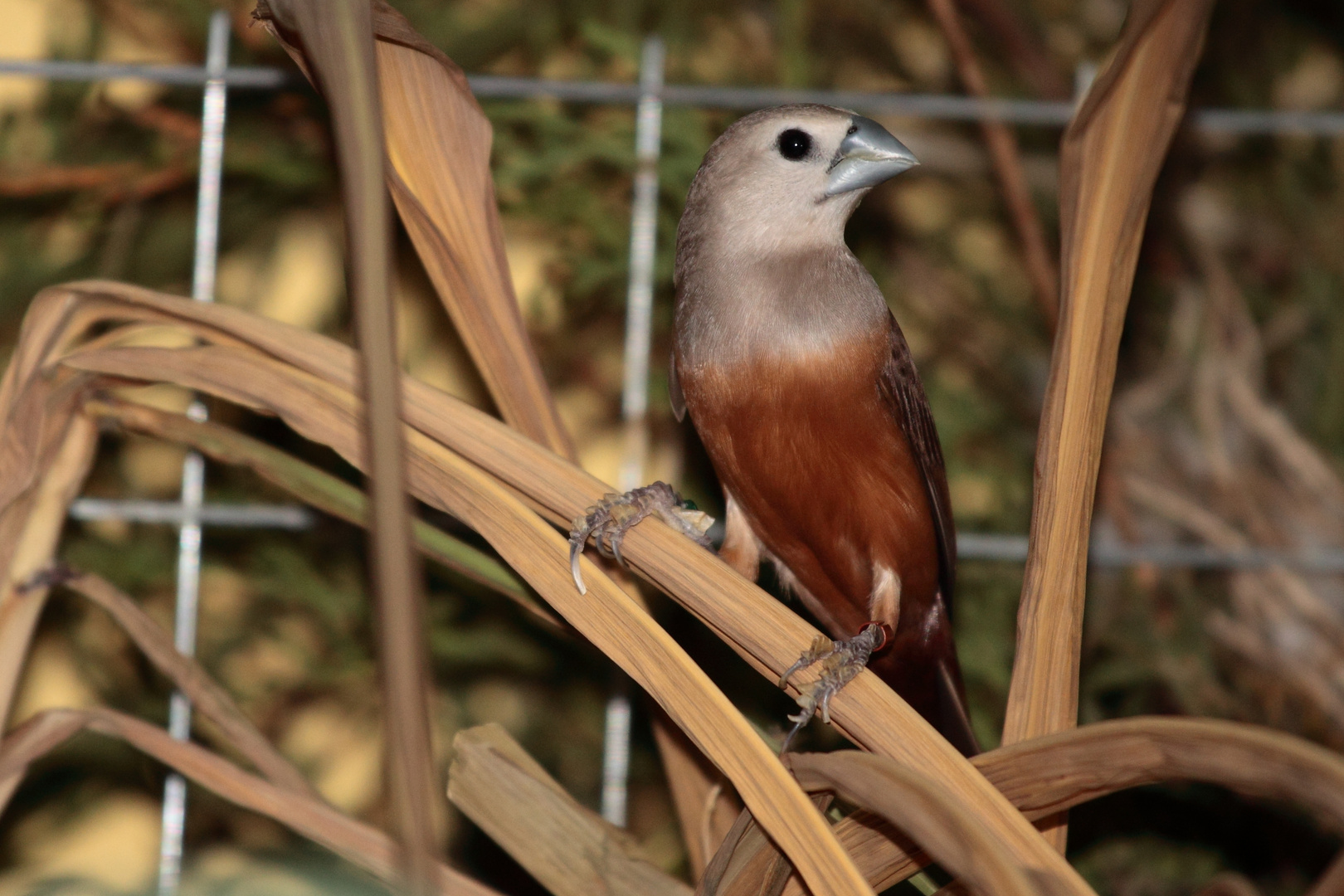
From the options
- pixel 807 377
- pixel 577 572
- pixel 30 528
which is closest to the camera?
pixel 577 572

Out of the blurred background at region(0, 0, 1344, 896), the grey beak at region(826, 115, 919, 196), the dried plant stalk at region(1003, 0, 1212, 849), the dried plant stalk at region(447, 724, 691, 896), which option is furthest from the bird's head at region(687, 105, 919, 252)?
the dried plant stalk at region(447, 724, 691, 896)

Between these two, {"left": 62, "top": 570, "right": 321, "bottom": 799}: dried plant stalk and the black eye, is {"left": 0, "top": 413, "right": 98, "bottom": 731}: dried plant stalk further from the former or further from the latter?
the black eye

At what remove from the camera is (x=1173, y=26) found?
0.77 m

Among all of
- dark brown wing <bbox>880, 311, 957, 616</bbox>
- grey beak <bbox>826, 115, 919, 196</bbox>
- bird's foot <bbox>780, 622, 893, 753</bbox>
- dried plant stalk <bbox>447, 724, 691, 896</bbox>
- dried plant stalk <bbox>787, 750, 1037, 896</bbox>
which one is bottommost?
dried plant stalk <bbox>787, 750, 1037, 896</bbox>

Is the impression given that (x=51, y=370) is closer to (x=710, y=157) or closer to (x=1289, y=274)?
(x=710, y=157)

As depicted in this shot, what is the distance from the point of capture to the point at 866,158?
1.21m

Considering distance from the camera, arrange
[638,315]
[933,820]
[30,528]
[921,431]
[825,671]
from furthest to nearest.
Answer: [638,315] → [921,431] → [30,528] → [825,671] → [933,820]

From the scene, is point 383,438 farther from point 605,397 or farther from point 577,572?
point 605,397

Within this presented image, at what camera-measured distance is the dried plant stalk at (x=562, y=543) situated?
724 millimetres

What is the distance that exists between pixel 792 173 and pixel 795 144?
1.2 inches

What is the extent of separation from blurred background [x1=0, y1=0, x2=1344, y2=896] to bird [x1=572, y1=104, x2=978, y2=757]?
241 millimetres

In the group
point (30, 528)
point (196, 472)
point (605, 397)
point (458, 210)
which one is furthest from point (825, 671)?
point (605, 397)

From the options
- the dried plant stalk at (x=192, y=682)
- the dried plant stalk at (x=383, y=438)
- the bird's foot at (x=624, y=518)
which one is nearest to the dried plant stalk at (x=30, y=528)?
the dried plant stalk at (x=192, y=682)

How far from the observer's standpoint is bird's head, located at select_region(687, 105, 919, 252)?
1226mm
